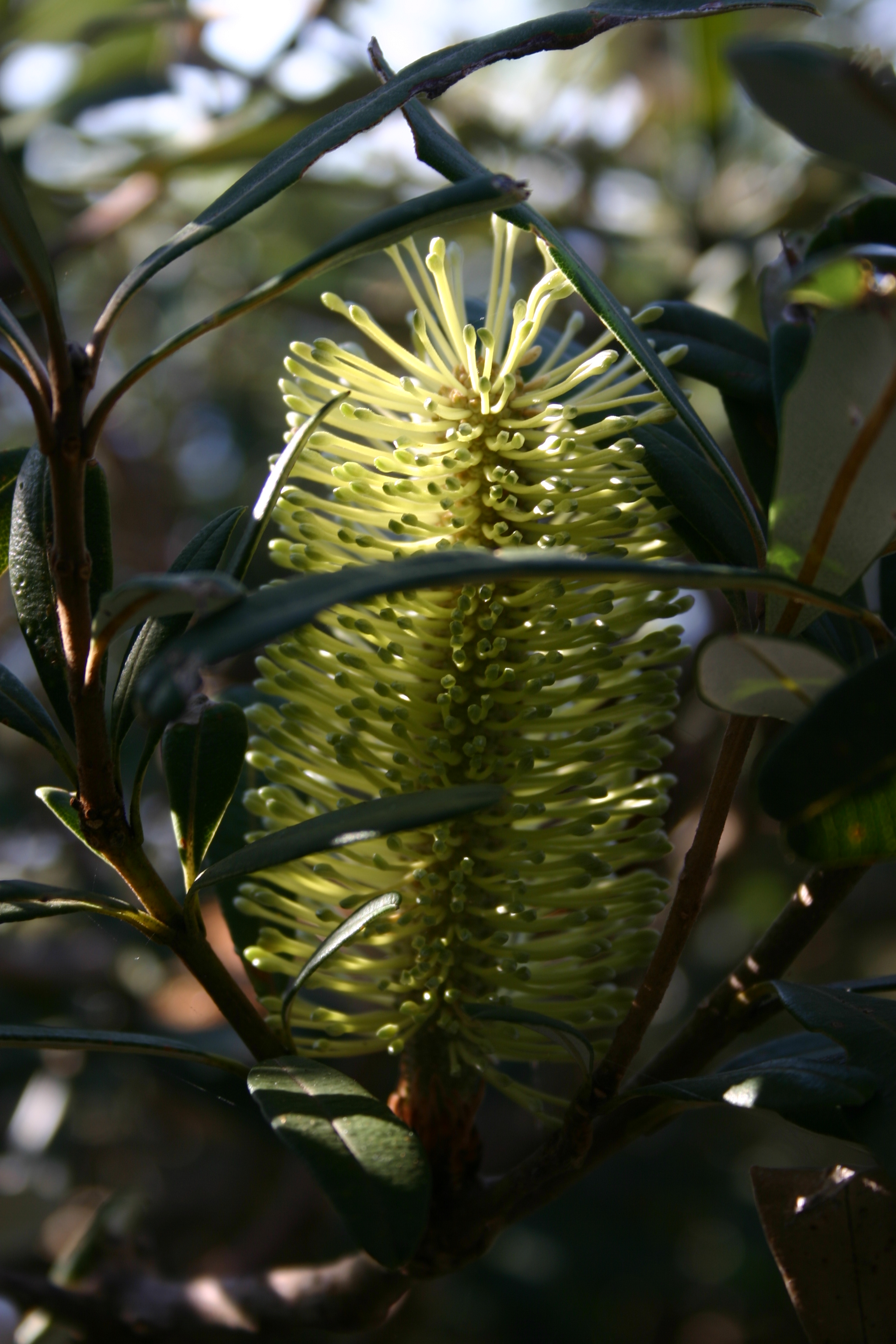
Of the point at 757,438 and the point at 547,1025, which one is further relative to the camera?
the point at 757,438

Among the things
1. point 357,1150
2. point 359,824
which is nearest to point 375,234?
point 359,824

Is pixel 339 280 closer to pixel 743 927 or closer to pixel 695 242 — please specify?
pixel 695 242

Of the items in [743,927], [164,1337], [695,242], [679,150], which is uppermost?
[679,150]

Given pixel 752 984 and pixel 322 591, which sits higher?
pixel 322 591

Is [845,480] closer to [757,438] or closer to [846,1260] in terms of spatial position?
[757,438]

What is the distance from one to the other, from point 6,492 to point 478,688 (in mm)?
248

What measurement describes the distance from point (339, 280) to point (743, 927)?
1643mm

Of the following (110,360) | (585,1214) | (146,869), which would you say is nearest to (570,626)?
(146,869)

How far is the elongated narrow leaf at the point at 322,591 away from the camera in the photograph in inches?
10.6

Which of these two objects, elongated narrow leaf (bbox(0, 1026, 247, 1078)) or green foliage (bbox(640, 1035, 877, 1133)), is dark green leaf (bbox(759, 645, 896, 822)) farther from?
elongated narrow leaf (bbox(0, 1026, 247, 1078))

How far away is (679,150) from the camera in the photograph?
1.89 m

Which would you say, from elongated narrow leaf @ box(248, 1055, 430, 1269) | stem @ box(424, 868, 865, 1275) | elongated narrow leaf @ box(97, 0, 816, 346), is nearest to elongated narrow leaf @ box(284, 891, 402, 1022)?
elongated narrow leaf @ box(248, 1055, 430, 1269)

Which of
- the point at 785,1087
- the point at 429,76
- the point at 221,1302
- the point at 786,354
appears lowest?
the point at 221,1302

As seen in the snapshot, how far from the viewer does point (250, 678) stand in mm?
1363
